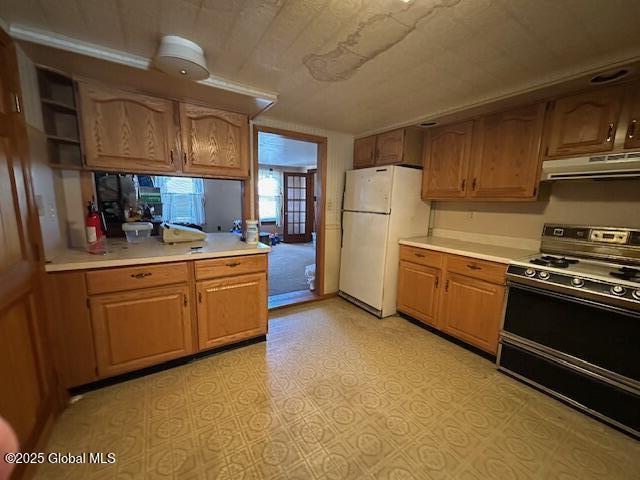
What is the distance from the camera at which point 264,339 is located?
2.47m

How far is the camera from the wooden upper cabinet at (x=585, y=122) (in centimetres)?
175

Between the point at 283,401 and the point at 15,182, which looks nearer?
the point at 15,182

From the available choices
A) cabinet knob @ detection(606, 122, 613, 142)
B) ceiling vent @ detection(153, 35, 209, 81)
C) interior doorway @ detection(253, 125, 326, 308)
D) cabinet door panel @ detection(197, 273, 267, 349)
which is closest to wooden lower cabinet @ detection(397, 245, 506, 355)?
cabinet knob @ detection(606, 122, 613, 142)

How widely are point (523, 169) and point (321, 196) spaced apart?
209cm

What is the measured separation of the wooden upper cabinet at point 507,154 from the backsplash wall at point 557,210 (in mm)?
319

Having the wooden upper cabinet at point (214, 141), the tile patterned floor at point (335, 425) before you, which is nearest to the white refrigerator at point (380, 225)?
the tile patterned floor at point (335, 425)

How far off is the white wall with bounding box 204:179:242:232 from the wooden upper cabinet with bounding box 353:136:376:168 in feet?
5.38

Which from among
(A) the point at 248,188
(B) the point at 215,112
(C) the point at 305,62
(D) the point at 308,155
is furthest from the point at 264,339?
(D) the point at 308,155

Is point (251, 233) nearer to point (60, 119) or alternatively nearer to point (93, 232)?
point (93, 232)

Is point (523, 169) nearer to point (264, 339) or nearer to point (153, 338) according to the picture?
point (264, 339)

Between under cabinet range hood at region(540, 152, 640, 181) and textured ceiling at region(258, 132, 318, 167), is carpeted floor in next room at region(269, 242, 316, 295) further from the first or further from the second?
under cabinet range hood at region(540, 152, 640, 181)

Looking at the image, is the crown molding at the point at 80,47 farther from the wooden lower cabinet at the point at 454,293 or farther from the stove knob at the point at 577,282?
the stove knob at the point at 577,282

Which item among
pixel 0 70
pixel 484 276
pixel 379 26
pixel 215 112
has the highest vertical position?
pixel 379 26

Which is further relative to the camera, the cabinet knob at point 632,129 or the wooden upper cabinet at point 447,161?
the wooden upper cabinet at point 447,161
